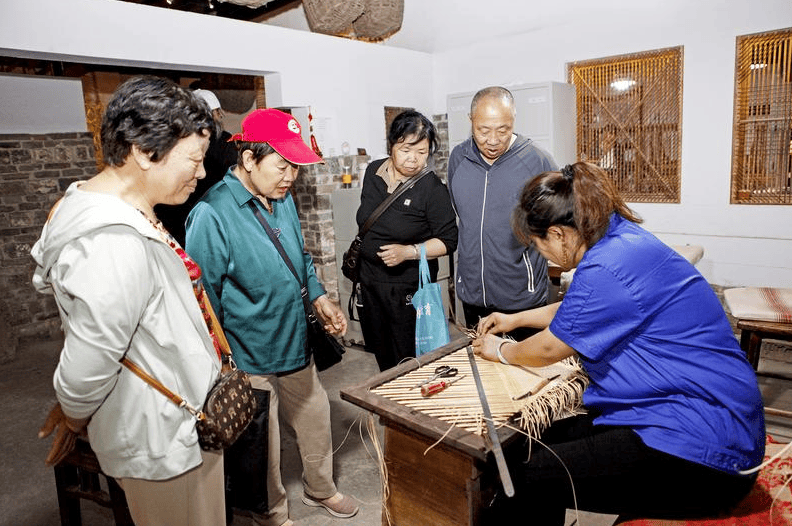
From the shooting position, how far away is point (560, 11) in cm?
512

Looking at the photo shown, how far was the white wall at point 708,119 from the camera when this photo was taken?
14.3 feet

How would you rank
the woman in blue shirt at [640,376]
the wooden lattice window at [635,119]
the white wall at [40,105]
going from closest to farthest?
the woman in blue shirt at [640,376]
the wooden lattice window at [635,119]
the white wall at [40,105]

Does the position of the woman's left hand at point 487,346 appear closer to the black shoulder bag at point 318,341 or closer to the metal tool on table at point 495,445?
the metal tool on table at point 495,445

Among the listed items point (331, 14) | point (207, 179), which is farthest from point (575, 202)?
point (331, 14)

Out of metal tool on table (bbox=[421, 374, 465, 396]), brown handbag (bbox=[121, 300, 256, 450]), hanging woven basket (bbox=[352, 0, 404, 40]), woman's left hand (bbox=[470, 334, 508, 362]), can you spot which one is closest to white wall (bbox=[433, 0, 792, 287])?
hanging woven basket (bbox=[352, 0, 404, 40])

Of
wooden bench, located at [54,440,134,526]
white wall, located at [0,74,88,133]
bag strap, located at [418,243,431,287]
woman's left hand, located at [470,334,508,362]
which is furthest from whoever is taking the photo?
white wall, located at [0,74,88,133]

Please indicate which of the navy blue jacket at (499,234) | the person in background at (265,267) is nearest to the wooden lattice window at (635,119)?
the navy blue jacket at (499,234)

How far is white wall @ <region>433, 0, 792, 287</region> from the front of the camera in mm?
4363

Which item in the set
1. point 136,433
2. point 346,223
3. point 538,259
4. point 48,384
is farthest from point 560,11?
point 48,384

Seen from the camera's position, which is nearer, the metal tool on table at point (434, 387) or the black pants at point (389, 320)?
the metal tool on table at point (434, 387)

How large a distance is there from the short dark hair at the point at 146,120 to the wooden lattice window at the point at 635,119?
441cm

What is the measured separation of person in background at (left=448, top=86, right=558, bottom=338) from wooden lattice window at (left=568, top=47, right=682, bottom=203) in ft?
8.64

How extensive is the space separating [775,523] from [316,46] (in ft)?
15.9

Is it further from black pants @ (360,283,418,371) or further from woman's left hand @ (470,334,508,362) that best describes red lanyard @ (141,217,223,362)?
black pants @ (360,283,418,371)
